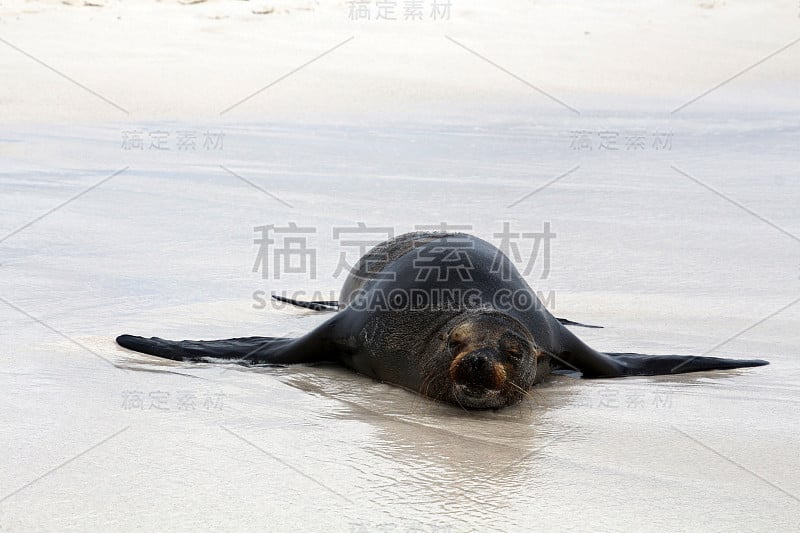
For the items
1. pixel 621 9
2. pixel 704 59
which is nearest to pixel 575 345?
pixel 704 59

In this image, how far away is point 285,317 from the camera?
634 cm

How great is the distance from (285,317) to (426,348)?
175 centimetres

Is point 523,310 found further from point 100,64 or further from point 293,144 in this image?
point 100,64

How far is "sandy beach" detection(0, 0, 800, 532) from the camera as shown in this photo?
3.48m

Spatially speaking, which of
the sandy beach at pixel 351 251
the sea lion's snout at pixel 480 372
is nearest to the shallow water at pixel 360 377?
the sandy beach at pixel 351 251

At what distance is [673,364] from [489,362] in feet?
4.00

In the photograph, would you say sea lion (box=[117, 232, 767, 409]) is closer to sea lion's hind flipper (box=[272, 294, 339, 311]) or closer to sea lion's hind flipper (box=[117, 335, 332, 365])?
sea lion's hind flipper (box=[117, 335, 332, 365])

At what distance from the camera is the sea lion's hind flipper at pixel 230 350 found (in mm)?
5117

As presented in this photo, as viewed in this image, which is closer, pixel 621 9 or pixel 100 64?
pixel 100 64

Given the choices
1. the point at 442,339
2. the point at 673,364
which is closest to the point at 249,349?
the point at 442,339

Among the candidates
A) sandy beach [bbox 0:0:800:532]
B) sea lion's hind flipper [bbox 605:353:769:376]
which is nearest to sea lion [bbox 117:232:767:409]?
sea lion's hind flipper [bbox 605:353:769:376]

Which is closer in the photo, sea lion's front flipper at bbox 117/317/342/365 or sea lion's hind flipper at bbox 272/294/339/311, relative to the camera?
sea lion's front flipper at bbox 117/317/342/365

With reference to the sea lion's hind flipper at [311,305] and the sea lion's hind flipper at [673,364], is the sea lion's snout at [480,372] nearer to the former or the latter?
the sea lion's hind flipper at [673,364]

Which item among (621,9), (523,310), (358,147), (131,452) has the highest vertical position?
(621,9)
